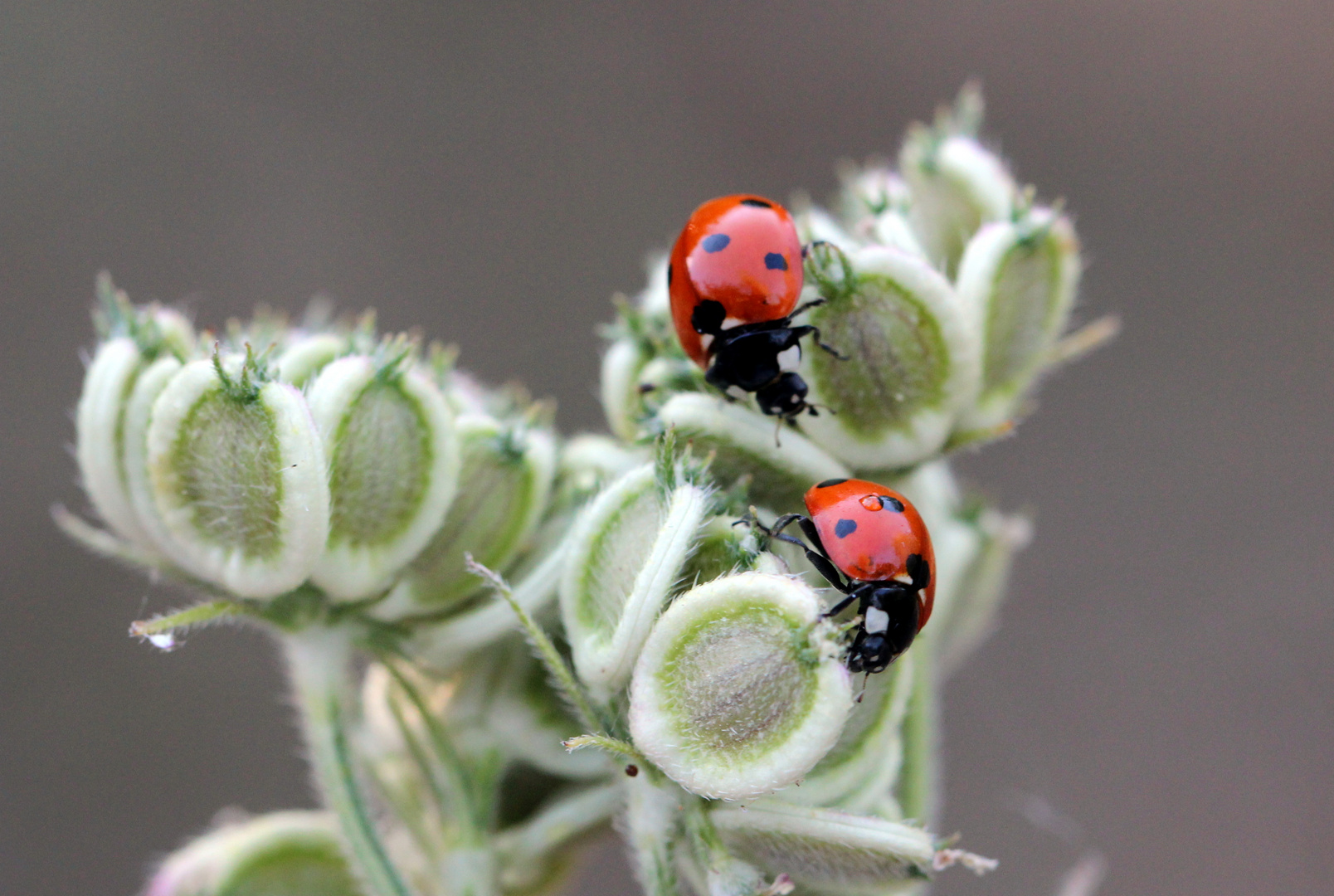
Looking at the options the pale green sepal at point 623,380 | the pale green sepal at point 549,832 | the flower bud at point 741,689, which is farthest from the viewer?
the pale green sepal at point 623,380

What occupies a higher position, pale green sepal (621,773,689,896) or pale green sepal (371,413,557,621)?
pale green sepal (371,413,557,621)

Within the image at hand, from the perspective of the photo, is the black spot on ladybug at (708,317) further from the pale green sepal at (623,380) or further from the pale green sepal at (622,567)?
A: the pale green sepal at (622,567)

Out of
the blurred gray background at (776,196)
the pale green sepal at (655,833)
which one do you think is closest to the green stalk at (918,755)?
the pale green sepal at (655,833)

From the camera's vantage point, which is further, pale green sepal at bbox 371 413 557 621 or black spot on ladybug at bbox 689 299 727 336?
black spot on ladybug at bbox 689 299 727 336

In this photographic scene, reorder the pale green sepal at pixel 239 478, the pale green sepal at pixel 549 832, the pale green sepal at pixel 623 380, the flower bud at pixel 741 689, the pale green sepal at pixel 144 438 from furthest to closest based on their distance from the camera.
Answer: the pale green sepal at pixel 623 380 < the pale green sepal at pixel 549 832 < the pale green sepal at pixel 144 438 < the pale green sepal at pixel 239 478 < the flower bud at pixel 741 689

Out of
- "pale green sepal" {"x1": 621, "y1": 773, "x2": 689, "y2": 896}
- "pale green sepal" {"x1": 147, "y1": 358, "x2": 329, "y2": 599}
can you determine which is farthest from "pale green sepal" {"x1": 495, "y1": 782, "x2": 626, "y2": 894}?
"pale green sepal" {"x1": 147, "y1": 358, "x2": 329, "y2": 599}

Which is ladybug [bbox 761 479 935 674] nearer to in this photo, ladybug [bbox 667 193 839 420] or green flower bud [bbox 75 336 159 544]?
ladybug [bbox 667 193 839 420]

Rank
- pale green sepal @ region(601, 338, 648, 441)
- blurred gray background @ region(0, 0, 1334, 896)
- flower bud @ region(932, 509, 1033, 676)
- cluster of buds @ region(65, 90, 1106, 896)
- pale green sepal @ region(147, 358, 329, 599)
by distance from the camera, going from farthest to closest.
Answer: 1. blurred gray background @ region(0, 0, 1334, 896)
2. flower bud @ region(932, 509, 1033, 676)
3. pale green sepal @ region(601, 338, 648, 441)
4. pale green sepal @ region(147, 358, 329, 599)
5. cluster of buds @ region(65, 90, 1106, 896)
